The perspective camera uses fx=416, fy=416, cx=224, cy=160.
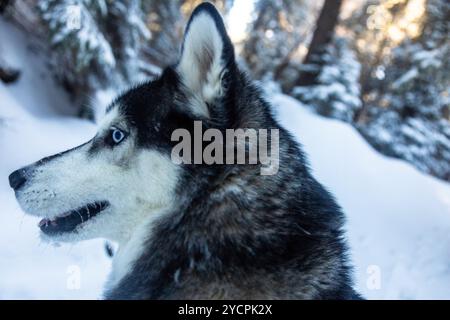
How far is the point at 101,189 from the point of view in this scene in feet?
7.08

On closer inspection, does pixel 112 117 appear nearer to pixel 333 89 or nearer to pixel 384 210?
pixel 384 210

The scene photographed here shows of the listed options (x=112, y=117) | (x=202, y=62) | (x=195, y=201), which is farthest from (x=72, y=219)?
(x=202, y=62)

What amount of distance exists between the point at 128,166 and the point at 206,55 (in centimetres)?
69

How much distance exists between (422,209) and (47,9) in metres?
7.15

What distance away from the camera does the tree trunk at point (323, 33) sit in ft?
38.1

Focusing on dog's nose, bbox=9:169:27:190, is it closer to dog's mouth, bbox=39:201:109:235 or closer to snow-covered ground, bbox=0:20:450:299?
dog's mouth, bbox=39:201:109:235

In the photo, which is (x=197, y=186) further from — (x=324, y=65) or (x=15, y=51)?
(x=324, y=65)

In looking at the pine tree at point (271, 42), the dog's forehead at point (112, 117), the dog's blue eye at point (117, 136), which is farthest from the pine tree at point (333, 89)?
the dog's blue eye at point (117, 136)

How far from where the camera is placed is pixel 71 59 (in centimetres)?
732

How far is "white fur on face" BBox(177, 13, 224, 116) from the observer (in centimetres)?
186

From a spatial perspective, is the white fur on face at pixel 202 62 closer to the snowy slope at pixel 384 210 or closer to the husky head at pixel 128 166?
the husky head at pixel 128 166

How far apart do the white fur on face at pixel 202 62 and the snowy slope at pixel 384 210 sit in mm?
3356

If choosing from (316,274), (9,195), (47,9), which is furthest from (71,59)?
(316,274)

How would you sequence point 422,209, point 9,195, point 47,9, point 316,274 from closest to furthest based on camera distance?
point 316,274, point 9,195, point 47,9, point 422,209
